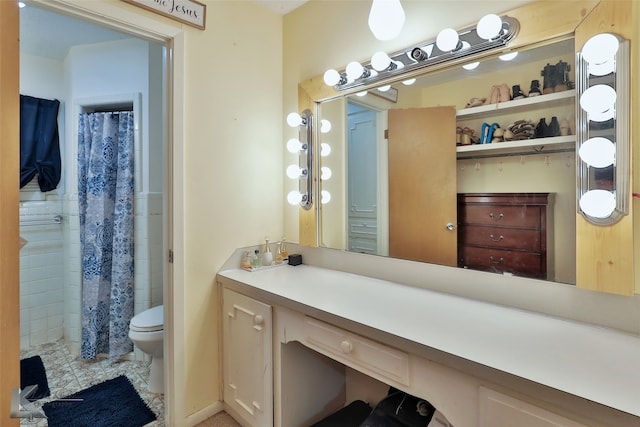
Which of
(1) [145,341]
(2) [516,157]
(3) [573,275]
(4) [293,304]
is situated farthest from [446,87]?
(1) [145,341]

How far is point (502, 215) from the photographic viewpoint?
1.29 meters

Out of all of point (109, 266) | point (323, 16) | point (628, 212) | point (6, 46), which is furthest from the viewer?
point (109, 266)

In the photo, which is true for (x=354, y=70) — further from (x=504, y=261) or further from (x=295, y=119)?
(x=504, y=261)

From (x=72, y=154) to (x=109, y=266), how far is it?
0.96 m

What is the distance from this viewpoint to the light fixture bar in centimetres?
122

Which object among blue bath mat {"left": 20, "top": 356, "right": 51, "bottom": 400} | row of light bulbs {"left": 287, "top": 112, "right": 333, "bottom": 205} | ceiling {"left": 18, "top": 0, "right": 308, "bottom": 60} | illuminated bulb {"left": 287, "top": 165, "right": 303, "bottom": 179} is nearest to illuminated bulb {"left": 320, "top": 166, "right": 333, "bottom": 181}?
row of light bulbs {"left": 287, "top": 112, "right": 333, "bottom": 205}

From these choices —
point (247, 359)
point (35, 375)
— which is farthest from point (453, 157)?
point (35, 375)

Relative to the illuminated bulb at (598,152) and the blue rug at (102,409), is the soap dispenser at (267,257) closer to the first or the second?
the blue rug at (102,409)

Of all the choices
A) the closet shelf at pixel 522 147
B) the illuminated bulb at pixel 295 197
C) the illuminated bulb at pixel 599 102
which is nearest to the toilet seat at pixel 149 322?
the illuminated bulb at pixel 295 197

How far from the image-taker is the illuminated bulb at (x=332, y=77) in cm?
173

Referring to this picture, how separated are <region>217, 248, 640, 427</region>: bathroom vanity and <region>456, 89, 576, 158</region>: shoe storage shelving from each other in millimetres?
493

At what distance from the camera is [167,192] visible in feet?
5.43

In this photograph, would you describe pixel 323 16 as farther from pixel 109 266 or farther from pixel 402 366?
pixel 109 266

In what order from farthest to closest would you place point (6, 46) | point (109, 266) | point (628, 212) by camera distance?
1. point (109, 266)
2. point (628, 212)
3. point (6, 46)
